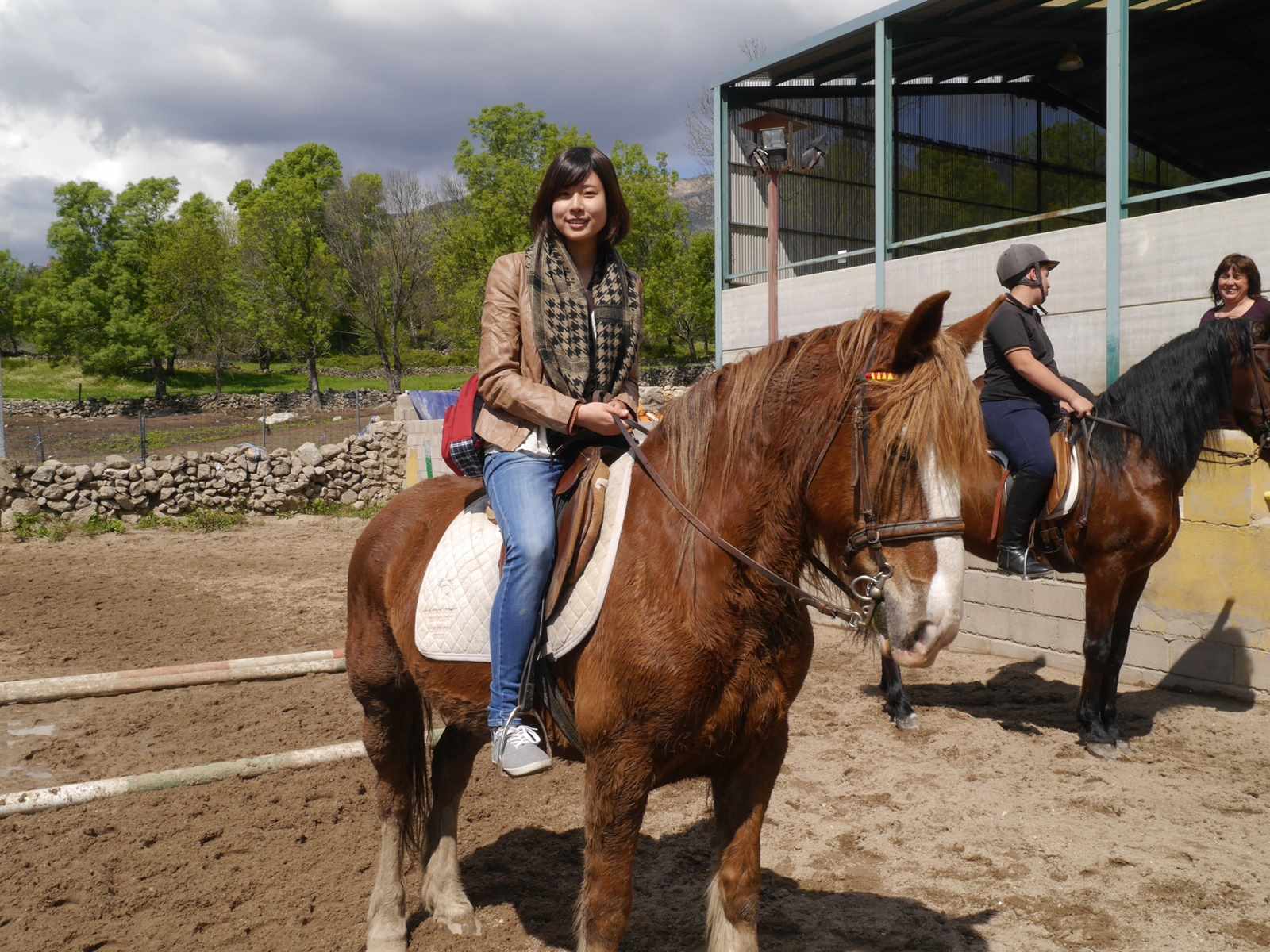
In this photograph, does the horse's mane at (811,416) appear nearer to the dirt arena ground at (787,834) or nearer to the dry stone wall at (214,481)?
the dirt arena ground at (787,834)

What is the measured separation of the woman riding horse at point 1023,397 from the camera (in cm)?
536

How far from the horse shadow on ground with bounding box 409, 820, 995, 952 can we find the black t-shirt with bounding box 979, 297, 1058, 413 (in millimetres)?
3109

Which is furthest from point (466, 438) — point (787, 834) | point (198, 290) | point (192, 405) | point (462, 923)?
point (198, 290)

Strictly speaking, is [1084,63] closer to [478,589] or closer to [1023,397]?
[1023,397]

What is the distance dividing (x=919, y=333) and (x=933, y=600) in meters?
0.62

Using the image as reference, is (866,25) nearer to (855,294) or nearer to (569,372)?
(855,294)

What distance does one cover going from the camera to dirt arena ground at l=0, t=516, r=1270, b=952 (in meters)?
3.35

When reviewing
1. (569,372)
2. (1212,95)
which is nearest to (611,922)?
(569,372)

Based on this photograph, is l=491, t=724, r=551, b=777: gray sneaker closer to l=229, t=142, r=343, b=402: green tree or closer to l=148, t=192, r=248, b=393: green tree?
l=229, t=142, r=343, b=402: green tree

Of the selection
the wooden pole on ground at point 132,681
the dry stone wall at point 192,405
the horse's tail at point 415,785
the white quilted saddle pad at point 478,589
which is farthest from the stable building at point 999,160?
the dry stone wall at point 192,405

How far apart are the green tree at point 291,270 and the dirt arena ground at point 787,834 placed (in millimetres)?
37934

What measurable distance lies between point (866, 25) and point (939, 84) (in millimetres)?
4919

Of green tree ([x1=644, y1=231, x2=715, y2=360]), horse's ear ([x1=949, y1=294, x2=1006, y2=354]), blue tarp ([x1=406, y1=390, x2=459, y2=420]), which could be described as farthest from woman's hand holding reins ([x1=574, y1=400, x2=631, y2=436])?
green tree ([x1=644, y1=231, x2=715, y2=360])

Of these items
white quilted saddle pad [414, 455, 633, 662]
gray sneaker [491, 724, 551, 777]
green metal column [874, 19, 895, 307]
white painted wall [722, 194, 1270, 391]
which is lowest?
gray sneaker [491, 724, 551, 777]
